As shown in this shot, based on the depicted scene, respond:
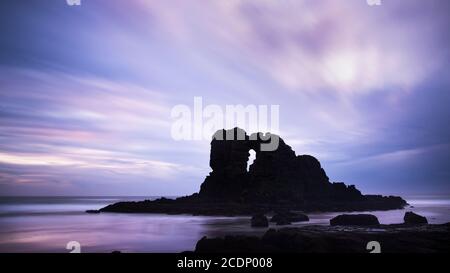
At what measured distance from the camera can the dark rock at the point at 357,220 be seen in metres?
30.1

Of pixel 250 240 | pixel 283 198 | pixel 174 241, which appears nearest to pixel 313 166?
pixel 283 198

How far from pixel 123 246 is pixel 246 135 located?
7370 centimetres

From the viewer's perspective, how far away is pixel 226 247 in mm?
15555

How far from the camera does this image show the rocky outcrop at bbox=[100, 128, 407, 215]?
80.1 m

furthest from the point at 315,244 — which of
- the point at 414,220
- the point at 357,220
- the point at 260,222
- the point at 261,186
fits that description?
the point at 261,186

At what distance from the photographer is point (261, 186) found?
295ft

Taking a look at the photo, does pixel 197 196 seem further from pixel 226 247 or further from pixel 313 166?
pixel 226 247

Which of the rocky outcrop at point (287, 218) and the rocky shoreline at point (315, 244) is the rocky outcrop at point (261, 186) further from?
the rocky shoreline at point (315, 244)

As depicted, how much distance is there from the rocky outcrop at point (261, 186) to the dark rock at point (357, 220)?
137ft

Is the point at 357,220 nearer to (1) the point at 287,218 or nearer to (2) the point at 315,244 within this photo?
(1) the point at 287,218

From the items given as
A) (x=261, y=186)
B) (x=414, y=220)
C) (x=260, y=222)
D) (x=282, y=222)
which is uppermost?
(x=261, y=186)

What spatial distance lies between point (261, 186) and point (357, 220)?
5936 centimetres

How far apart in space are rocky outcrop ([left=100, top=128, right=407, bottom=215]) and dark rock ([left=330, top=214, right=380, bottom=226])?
4183 cm

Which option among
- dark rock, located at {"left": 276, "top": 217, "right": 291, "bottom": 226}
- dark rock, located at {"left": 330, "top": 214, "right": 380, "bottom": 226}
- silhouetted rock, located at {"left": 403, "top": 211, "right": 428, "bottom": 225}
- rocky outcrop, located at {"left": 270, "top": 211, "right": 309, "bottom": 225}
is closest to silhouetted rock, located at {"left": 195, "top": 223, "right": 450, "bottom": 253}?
dark rock, located at {"left": 330, "top": 214, "right": 380, "bottom": 226}
